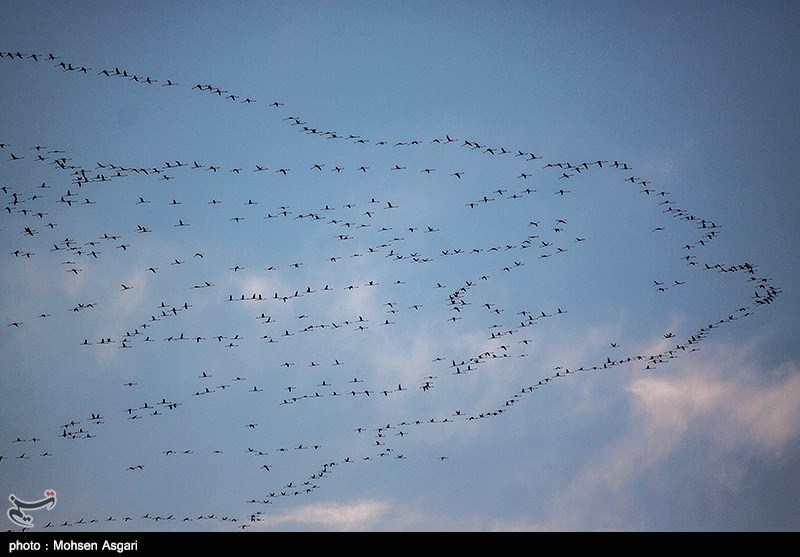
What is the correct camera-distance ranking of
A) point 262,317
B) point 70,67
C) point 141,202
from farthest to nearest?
point 262,317
point 141,202
point 70,67

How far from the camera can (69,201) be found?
48062 millimetres

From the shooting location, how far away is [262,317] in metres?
53.9
